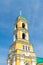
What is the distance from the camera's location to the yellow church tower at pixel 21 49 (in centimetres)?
4501

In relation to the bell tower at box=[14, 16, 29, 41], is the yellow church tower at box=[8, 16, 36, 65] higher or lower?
lower

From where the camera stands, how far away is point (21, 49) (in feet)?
151

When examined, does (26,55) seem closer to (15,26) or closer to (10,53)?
(10,53)

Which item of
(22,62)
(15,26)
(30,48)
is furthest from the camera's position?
(15,26)

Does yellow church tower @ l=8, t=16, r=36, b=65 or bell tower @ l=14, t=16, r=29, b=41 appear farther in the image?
bell tower @ l=14, t=16, r=29, b=41

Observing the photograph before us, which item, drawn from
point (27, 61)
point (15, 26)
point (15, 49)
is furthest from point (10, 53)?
point (15, 26)

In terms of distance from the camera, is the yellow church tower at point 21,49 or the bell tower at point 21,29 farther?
the bell tower at point 21,29

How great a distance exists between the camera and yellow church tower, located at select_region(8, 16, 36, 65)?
45.0 meters

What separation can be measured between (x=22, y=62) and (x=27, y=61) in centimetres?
181

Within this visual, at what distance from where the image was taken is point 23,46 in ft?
153

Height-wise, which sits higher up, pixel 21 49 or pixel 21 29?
pixel 21 29

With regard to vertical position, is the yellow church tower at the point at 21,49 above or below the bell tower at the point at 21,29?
below

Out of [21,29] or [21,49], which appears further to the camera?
[21,29]

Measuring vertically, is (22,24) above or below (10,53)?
above
